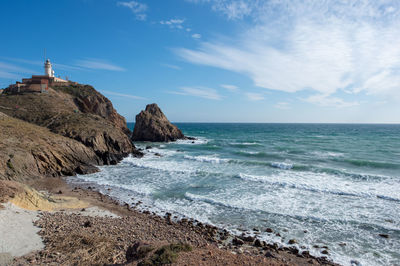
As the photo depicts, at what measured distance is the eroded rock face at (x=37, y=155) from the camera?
17156 millimetres

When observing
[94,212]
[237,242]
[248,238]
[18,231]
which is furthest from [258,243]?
[18,231]

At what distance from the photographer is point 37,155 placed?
63.8ft

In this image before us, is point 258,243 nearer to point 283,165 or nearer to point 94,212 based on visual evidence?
point 94,212

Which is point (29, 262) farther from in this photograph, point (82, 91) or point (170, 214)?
point (82, 91)

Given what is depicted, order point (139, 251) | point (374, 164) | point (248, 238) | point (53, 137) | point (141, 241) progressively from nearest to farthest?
point (139, 251) → point (141, 241) → point (248, 238) → point (53, 137) → point (374, 164)

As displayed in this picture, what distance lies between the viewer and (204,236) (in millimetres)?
10602

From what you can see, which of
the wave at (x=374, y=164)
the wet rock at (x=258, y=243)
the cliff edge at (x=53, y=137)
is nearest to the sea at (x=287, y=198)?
the wave at (x=374, y=164)

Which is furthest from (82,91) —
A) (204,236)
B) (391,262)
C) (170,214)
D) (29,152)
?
(391,262)

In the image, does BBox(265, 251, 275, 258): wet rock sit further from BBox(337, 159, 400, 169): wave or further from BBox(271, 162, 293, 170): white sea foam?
BBox(337, 159, 400, 169): wave

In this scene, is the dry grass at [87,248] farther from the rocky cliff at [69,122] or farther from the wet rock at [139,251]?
the rocky cliff at [69,122]

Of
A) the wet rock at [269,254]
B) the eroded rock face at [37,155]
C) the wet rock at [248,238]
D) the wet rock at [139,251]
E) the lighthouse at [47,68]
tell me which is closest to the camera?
the wet rock at [139,251]

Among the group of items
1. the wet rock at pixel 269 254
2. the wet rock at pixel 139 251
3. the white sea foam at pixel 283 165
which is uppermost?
the wet rock at pixel 139 251

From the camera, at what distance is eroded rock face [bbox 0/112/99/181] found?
17.2 m

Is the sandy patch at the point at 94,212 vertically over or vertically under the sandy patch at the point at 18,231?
under
